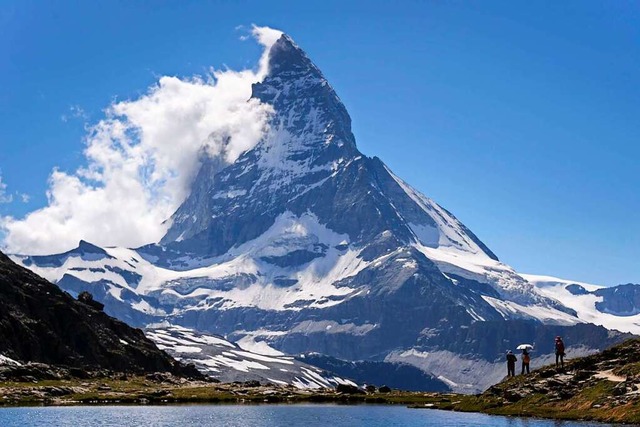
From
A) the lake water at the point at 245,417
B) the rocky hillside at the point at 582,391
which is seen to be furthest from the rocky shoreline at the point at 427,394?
the lake water at the point at 245,417

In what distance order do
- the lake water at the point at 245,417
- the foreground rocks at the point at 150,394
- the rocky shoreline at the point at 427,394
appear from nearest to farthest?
the rocky shoreline at the point at 427,394 → the lake water at the point at 245,417 → the foreground rocks at the point at 150,394

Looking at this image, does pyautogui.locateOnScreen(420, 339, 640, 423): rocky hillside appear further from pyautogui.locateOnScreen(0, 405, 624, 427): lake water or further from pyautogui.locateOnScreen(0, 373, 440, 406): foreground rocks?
pyautogui.locateOnScreen(0, 373, 440, 406): foreground rocks

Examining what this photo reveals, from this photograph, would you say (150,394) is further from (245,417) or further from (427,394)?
(427,394)

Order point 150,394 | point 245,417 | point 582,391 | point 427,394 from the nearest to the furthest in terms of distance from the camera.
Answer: point 582,391
point 245,417
point 150,394
point 427,394

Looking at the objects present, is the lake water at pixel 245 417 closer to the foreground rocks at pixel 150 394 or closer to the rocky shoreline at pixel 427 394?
the rocky shoreline at pixel 427 394

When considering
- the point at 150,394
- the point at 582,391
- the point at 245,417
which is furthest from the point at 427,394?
the point at 582,391

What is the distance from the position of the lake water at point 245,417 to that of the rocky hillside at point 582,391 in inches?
101

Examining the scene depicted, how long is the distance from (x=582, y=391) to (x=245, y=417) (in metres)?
41.0

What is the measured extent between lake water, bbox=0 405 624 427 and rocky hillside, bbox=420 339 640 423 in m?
2.56

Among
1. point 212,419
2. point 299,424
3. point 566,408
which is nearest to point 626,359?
point 566,408

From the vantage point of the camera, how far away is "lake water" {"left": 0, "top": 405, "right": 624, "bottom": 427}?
341 feet

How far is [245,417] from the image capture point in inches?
4695

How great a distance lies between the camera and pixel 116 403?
5714 inches

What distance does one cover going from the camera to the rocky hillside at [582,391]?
92.5 metres
